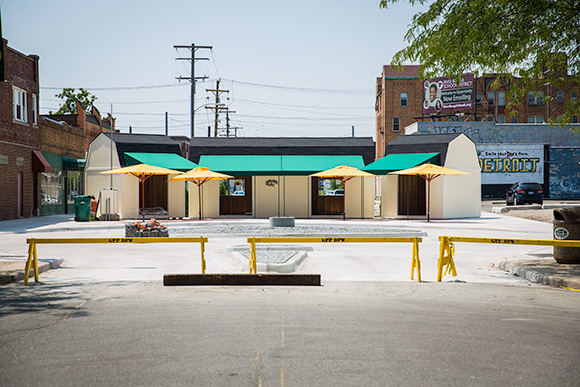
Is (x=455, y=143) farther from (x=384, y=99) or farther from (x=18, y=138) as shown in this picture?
(x=384, y=99)

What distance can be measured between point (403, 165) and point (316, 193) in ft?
16.9

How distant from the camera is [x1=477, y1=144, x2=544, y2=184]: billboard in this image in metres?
58.8

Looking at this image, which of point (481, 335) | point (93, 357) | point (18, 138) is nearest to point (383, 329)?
point (481, 335)

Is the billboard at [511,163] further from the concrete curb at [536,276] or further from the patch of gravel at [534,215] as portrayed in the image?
the concrete curb at [536,276]

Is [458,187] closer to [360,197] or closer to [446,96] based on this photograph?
[360,197]

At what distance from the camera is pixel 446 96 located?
62.5m

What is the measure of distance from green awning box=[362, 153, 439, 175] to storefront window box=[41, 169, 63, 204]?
17618 millimetres

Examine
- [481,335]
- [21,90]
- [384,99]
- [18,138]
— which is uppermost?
[384,99]

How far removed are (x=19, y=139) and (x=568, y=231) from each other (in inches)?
1026

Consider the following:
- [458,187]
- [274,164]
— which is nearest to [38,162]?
[274,164]

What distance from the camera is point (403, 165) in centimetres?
3094

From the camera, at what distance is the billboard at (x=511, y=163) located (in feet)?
193

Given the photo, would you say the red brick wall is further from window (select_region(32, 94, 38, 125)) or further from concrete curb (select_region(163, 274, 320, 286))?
concrete curb (select_region(163, 274, 320, 286))

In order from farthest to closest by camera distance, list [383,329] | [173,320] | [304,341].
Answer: [173,320]
[383,329]
[304,341]
